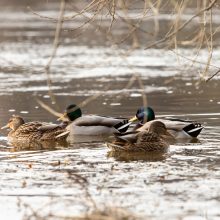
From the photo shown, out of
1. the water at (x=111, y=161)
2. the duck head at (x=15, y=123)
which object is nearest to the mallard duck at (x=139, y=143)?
the water at (x=111, y=161)

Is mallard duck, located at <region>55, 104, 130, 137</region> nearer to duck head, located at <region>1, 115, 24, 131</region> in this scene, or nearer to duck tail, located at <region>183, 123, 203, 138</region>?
duck head, located at <region>1, 115, 24, 131</region>

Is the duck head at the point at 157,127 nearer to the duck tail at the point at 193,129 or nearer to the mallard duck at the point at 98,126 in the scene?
the duck tail at the point at 193,129

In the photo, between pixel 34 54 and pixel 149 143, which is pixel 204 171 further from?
pixel 34 54

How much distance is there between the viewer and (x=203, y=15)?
356 inches

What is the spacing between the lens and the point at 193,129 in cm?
1251

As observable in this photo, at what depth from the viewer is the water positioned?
8008mm

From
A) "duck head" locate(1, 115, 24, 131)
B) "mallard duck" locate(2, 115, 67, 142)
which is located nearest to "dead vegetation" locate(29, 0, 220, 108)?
"mallard duck" locate(2, 115, 67, 142)

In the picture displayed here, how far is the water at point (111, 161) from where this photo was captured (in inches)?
315

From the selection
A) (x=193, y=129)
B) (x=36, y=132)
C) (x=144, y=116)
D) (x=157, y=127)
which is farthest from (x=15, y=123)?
(x=193, y=129)

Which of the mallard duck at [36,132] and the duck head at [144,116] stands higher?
the duck head at [144,116]

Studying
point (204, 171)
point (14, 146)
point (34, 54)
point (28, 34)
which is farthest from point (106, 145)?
point (28, 34)

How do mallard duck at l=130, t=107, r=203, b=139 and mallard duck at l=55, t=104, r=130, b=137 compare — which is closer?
mallard duck at l=130, t=107, r=203, b=139

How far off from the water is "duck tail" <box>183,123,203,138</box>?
121 millimetres

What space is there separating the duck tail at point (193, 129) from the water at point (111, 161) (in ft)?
0.40
